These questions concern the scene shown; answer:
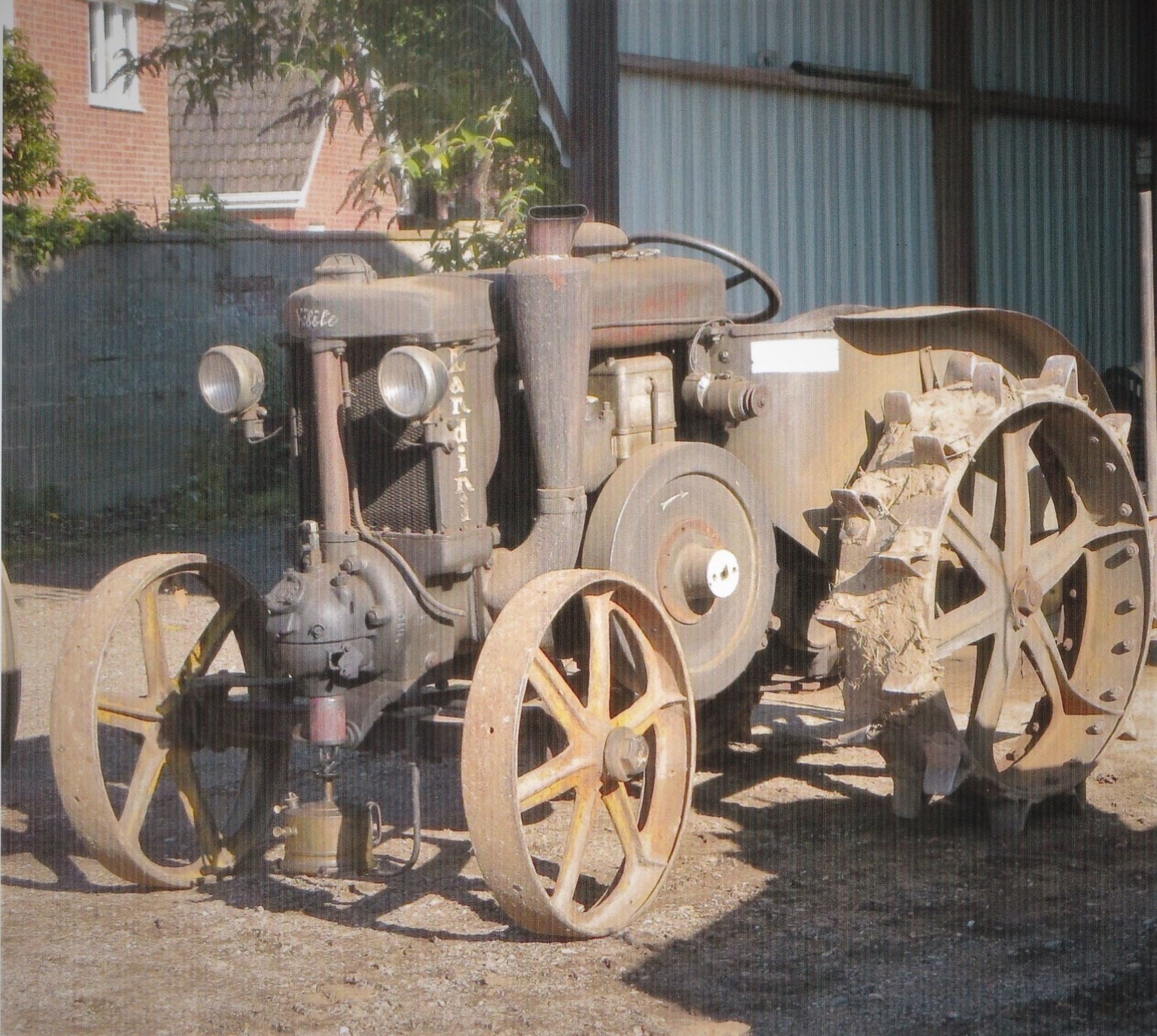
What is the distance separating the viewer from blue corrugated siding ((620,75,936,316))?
8234 mm

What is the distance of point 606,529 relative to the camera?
4.14 meters

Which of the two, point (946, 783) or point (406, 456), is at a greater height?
point (406, 456)

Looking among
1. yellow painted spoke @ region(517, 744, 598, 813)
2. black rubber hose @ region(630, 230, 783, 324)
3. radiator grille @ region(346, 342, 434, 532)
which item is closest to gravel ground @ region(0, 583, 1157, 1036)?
yellow painted spoke @ region(517, 744, 598, 813)

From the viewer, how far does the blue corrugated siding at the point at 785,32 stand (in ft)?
27.1

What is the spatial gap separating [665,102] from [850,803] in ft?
14.2

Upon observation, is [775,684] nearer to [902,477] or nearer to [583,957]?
[902,477]

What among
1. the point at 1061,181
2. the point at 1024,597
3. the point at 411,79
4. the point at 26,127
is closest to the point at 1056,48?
the point at 1061,181

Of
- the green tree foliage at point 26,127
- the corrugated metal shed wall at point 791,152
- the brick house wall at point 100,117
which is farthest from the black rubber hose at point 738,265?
the brick house wall at point 100,117

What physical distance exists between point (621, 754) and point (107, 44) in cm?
1586

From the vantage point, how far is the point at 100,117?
1823 centimetres

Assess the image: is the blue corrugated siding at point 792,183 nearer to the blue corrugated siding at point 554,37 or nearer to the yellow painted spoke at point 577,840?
the blue corrugated siding at point 554,37

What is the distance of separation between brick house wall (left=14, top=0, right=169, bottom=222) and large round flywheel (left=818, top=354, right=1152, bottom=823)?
13132 millimetres

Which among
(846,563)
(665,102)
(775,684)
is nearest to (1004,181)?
(665,102)

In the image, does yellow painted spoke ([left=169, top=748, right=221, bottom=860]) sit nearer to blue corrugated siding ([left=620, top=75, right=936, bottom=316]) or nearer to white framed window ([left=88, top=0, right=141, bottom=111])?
blue corrugated siding ([left=620, top=75, right=936, bottom=316])
